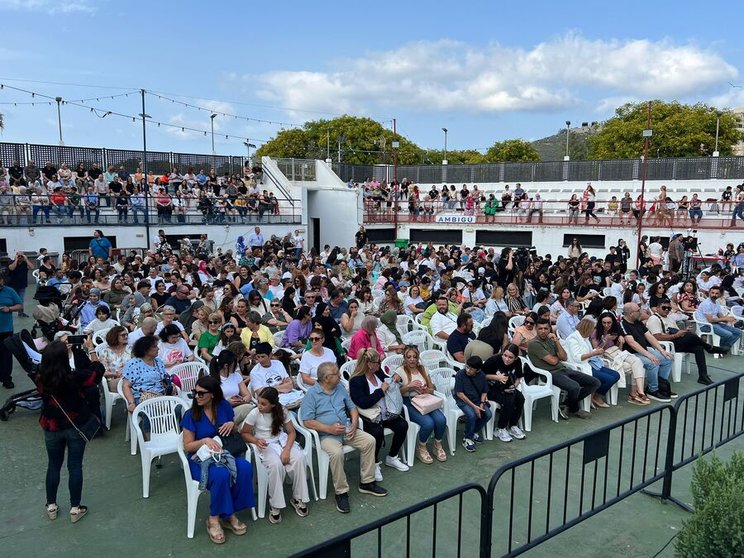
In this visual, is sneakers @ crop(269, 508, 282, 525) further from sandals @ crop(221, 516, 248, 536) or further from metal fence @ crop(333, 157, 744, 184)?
metal fence @ crop(333, 157, 744, 184)

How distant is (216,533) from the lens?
4.39 metres

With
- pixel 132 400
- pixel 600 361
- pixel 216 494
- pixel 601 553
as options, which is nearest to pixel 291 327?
pixel 132 400

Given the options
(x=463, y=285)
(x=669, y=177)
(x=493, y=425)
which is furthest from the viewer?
(x=669, y=177)

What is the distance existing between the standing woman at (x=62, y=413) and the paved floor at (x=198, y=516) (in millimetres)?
213

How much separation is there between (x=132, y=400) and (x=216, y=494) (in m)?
1.67

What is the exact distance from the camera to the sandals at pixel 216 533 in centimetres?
438

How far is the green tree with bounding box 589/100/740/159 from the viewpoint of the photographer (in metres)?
44.7

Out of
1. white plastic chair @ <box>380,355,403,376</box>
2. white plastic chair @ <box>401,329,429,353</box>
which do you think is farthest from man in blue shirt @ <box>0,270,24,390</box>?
white plastic chair @ <box>401,329,429,353</box>

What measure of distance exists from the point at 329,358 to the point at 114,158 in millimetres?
23951

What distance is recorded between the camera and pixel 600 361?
7.61 metres

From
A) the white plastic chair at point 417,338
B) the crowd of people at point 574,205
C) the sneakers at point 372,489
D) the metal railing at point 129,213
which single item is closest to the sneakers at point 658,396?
the white plastic chair at point 417,338

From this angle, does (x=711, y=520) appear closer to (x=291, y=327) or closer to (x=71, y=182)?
(x=291, y=327)

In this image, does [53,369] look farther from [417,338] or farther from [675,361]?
[675,361]

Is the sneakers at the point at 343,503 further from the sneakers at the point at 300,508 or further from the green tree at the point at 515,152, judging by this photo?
the green tree at the point at 515,152
